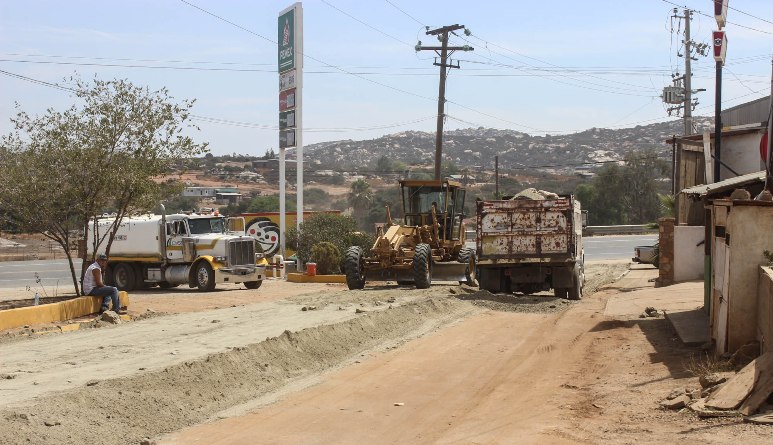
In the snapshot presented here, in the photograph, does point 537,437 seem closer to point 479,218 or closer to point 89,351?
point 89,351

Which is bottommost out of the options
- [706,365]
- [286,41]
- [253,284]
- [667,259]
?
[253,284]

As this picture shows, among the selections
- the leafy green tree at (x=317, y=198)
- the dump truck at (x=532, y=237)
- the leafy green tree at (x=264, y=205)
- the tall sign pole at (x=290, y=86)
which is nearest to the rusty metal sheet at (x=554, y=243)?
the dump truck at (x=532, y=237)

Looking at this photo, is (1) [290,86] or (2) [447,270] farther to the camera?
(1) [290,86]

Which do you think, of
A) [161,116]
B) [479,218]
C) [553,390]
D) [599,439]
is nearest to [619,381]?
[553,390]

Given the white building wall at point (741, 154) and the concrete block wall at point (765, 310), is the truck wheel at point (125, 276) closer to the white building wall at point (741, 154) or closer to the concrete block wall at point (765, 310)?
the white building wall at point (741, 154)

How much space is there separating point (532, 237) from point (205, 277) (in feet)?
42.2

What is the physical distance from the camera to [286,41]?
3912 cm

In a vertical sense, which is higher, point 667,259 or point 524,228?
point 524,228

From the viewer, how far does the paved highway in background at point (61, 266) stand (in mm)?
39875

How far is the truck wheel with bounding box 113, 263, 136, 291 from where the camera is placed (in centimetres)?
3388

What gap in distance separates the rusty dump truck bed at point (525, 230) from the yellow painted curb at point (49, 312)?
964 cm

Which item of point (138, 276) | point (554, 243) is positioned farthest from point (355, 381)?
point (138, 276)

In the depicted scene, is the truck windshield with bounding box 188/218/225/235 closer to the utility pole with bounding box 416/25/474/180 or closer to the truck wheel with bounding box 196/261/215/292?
the truck wheel with bounding box 196/261/215/292

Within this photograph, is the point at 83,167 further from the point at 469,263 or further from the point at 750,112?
the point at 750,112
